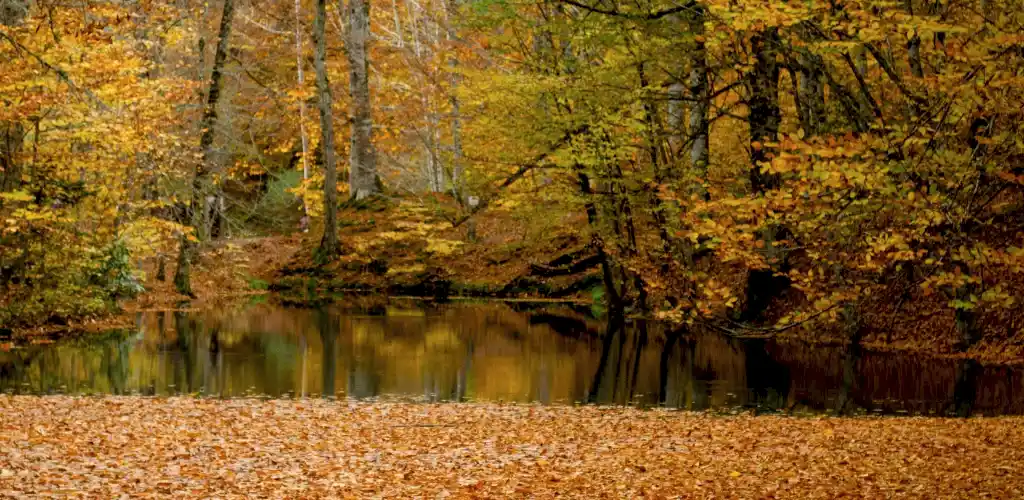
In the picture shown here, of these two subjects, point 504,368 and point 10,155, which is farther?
point 10,155

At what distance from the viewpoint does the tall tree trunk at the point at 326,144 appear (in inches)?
1218

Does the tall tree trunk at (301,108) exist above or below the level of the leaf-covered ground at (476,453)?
above

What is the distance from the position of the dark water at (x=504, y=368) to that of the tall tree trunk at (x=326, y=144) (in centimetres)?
862

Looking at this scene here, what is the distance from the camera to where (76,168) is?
Answer: 2148cm

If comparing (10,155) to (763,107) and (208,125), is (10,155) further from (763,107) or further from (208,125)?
(763,107)

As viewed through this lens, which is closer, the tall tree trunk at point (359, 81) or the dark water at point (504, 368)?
the dark water at point (504, 368)

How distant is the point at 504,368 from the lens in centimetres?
1764

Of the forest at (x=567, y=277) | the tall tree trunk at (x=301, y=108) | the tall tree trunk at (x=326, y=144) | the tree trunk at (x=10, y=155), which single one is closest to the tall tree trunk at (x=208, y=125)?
the forest at (x=567, y=277)

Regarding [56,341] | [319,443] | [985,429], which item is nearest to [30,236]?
[56,341]

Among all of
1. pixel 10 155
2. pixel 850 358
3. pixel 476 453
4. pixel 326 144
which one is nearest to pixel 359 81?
pixel 326 144

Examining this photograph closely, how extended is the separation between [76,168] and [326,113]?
11.3 meters

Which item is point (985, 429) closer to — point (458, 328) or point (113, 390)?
point (113, 390)

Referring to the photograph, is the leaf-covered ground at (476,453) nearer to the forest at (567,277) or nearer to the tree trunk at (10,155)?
the forest at (567,277)

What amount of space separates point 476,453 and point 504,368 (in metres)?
7.77
